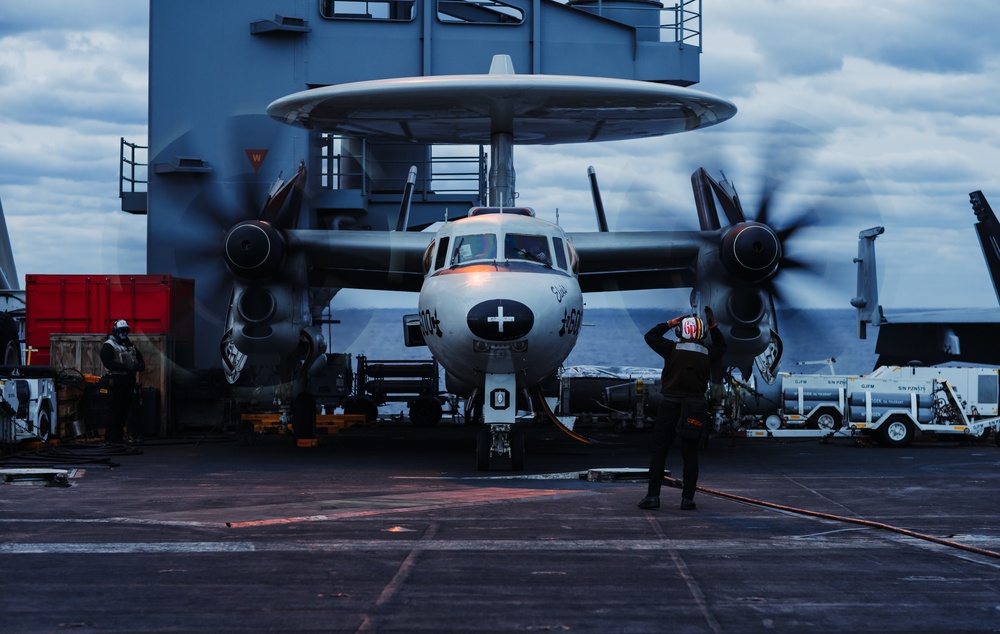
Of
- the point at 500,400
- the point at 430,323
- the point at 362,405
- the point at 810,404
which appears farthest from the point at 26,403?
the point at 810,404

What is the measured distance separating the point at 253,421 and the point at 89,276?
500cm

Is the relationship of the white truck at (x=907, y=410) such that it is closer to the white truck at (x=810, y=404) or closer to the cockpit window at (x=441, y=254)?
the white truck at (x=810, y=404)

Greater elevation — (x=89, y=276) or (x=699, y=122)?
(x=699, y=122)

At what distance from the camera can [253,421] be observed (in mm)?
22750

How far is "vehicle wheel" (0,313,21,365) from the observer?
2297 cm

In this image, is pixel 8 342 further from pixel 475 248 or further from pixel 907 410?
pixel 907 410

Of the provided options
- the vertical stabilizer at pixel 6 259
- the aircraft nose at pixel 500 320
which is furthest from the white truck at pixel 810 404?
the vertical stabilizer at pixel 6 259

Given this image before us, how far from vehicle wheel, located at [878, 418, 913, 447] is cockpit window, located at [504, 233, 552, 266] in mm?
9999

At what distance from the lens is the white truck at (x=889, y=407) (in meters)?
22.8

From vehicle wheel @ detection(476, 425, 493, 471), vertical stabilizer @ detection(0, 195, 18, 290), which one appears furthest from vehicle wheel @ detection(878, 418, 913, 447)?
vertical stabilizer @ detection(0, 195, 18, 290)

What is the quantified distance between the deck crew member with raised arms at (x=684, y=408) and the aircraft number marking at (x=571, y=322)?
3.99 meters

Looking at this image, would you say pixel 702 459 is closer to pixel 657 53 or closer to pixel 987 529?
pixel 987 529

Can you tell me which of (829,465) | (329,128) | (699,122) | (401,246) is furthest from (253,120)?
(829,465)

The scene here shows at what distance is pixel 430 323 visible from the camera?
16141 mm
